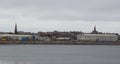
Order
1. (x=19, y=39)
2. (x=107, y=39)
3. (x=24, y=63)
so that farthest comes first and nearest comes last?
(x=107, y=39), (x=19, y=39), (x=24, y=63)

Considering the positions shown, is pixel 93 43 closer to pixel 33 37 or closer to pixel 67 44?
pixel 67 44

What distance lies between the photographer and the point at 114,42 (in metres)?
167

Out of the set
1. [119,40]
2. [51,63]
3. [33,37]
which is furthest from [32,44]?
[51,63]

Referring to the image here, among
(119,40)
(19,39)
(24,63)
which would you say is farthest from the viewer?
(119,40)

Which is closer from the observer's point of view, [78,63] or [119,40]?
[78,63]

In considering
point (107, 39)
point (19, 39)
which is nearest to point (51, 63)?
point (19, 39)

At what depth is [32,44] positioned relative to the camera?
156 metres

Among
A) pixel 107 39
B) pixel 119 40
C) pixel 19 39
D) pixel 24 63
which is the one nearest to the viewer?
pixel 24 63

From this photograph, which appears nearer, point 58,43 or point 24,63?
point 24,63

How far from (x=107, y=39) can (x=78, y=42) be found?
10.5m

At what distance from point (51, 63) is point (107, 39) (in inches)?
4203

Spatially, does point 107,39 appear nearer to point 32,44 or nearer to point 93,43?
point 93,43

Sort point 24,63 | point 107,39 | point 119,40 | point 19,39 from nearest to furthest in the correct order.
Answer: point 24,63, point 19,39, point 107,39, point 119,40

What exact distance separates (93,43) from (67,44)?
11267mm
